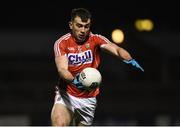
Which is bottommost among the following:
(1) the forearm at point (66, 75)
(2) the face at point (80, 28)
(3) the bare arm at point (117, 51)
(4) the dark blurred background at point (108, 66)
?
(4) the dark blurred background at point (108, 66)

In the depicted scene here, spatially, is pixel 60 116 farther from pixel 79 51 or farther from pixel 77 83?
pixel 79 51

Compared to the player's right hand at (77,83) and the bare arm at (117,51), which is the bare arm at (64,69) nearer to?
the player's right hand at (77,83)

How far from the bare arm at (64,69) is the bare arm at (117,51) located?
0.56 meters

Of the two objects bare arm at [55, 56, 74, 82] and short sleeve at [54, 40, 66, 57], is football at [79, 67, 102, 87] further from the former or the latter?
short sleeve at [54, 40, 66, 57]

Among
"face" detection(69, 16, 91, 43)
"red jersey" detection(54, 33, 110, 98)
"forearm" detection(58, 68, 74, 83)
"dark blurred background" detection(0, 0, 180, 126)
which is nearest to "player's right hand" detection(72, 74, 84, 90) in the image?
"forearm" detection(58, 68, 74, 83)

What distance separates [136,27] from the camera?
14398 millimetres

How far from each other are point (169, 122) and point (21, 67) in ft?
11.3

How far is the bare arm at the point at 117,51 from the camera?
7652 mm

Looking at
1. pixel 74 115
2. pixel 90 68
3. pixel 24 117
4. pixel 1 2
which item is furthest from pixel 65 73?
pixel 1 2

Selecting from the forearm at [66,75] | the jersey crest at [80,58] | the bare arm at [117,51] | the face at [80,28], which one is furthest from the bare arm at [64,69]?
the bare arm at [117,51]

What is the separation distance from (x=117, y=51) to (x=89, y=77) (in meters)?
0.75

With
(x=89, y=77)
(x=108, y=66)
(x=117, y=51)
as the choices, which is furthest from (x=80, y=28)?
(x=108, y=66)

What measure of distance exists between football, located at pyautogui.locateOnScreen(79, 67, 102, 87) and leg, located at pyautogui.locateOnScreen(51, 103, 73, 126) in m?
0.79

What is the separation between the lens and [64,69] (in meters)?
7.42
